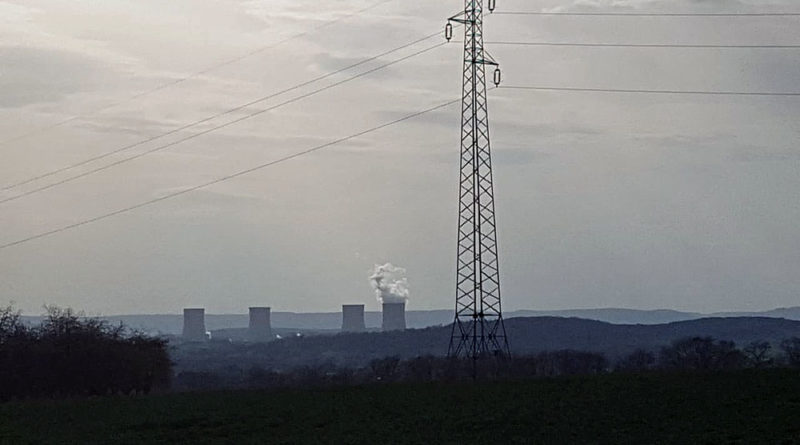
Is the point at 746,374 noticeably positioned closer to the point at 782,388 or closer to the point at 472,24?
the point at 782,388

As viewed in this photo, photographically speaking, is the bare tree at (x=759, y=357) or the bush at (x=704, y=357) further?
the bush at (x=704, y=357)

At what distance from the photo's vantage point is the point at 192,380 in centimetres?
10425

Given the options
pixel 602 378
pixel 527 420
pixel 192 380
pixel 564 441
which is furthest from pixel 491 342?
pixel 192 380

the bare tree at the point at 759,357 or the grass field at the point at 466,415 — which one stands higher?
the bare tree at the point at 759,357

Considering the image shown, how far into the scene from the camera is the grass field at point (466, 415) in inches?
1374

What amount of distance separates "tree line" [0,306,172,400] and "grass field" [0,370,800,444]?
40.2ft

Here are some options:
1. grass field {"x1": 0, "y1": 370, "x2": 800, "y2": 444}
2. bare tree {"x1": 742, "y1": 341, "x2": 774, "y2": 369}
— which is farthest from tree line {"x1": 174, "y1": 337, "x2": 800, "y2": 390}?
grass field {"x1": 0, "y1": 370, "x2": 800, "y2": 444}

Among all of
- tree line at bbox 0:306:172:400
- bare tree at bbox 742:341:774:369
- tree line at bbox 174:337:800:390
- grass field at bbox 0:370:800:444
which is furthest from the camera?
tree line at bbox 0:306:172:400

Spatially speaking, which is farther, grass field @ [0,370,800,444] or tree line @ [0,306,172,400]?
tree line @ [0,306,172,400]

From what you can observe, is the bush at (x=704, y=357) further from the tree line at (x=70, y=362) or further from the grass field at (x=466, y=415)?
the tree line at (x=70, y=362)

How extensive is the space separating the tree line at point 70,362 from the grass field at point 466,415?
12255mm

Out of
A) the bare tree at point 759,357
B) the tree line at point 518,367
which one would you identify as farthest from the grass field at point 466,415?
the bare tree at point 759,357

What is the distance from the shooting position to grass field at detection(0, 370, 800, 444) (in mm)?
34906

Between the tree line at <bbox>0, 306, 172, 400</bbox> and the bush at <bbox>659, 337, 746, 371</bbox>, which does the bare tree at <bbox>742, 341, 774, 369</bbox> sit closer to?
the bush at <bbox>659, 337, 746, 371</bbox>
